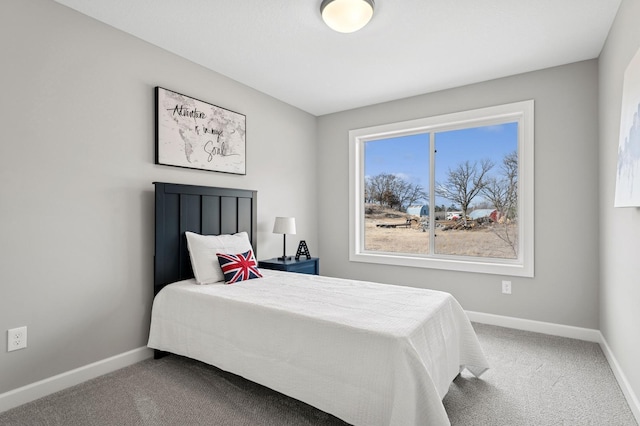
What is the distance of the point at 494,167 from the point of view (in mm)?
3521

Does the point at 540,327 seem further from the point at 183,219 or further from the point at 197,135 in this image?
the point at 197,135

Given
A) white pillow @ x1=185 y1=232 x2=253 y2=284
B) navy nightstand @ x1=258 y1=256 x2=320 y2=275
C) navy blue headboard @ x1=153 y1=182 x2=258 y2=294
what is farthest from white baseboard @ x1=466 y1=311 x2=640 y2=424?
navy blue headboard @ x1=153 y1=182 x2=258 y2=294

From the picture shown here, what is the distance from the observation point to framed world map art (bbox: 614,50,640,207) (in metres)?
1.70

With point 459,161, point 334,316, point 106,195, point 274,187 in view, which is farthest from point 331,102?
point 334,316

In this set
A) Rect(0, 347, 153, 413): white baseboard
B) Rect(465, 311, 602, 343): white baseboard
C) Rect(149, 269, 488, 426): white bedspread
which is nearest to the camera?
Rect(149, 269, 488, 426): white bedspread

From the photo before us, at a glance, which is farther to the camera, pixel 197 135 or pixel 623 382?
pixel 197 135

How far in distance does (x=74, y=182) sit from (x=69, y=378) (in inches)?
50.8

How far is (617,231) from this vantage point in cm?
227

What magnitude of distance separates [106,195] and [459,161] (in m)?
3.41

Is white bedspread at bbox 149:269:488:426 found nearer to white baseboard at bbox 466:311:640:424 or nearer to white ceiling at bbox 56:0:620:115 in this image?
white baseboard at bbox 466:311:640:424

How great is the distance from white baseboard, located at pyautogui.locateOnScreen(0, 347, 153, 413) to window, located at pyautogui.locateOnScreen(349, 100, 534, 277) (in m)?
2.63

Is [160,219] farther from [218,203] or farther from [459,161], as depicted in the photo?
[459,161]

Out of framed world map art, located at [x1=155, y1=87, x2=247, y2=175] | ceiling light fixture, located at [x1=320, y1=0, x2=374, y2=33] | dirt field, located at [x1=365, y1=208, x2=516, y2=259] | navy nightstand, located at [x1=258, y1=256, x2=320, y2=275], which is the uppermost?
ceiling light fixture, located at [x1=320, y1=0, x2=374, y2=33]

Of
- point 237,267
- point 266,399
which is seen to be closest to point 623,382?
point 266,399
